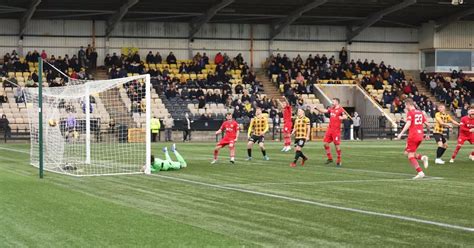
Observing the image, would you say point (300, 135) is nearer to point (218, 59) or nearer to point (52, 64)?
point (52, 64)

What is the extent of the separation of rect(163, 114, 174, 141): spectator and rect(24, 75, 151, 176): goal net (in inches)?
319

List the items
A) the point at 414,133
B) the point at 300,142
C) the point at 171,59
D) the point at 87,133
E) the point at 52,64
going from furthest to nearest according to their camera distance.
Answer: the point at 171,59 → the point at 52,64 → the point at 87,133 → the point at 300,142 → the point at 414,133

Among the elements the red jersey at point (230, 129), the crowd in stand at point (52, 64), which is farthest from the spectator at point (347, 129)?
the red jersey at point (230, 129)

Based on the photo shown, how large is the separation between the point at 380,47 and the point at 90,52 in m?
22.6

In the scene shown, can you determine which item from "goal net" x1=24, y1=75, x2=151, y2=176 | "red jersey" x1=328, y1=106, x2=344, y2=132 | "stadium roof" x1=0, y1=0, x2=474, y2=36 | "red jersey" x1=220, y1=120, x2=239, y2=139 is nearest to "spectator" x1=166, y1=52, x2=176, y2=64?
"stadium roof" x1=0, y1=0, x2=474, y2=36

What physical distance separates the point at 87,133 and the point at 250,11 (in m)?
32.8

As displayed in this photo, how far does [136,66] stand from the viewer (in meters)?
53.9

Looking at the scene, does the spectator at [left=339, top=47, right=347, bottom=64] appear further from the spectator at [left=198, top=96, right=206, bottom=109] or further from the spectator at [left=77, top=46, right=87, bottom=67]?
the spectator at [left=77, top=46, right=87, bottom=67]

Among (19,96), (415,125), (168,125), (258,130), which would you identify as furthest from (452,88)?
(415,125)

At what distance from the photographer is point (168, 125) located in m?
49.1

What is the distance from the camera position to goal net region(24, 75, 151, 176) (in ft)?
74.9

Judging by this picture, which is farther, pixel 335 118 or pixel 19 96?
pixel 19 96

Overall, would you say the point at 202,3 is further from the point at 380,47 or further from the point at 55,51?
the point at 380,47

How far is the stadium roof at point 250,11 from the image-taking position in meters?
52.8
